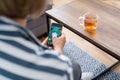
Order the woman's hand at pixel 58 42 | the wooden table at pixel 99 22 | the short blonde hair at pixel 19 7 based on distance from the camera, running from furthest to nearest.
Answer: the wooden table at pixel 99 22
the woman's hand at pixel 58 42
the short blonde hair at pixel 19 7

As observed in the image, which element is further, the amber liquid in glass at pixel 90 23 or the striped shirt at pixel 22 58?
the amber liquid in glass at pixel 90 23

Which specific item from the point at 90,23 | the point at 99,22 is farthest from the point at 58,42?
Answer: the point at 99,22

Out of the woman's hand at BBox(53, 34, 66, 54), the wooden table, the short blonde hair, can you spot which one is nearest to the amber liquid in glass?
the wooden table

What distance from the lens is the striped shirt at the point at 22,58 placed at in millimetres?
565

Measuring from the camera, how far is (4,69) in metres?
0.59

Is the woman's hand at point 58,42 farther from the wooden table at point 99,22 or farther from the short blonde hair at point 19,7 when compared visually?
the short blonde hair at point 19,7

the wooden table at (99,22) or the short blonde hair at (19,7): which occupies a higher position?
the short blonde hair at (19,7)

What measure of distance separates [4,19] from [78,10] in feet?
3.42

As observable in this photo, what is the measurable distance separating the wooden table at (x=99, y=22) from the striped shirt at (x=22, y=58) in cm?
68

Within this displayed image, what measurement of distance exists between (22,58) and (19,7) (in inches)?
5.6

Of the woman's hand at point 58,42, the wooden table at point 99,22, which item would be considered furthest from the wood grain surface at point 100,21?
the woman's hand at point 58,42

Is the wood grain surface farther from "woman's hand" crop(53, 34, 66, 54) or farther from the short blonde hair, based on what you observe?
the short blonde hair

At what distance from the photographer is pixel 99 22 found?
141 cm

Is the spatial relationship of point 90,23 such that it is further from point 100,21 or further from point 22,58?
point 22,58
